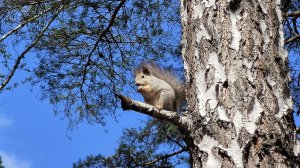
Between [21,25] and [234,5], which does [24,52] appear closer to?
[21,25]

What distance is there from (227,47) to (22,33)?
192 centimetres

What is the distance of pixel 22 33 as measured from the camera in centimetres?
313

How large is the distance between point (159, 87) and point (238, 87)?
942 mm

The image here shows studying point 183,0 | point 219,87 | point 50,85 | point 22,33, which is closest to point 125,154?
point 50,85

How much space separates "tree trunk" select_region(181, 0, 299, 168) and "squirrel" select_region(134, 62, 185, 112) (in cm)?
70

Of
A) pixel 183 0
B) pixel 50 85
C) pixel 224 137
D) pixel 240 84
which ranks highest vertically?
pixel 50 85

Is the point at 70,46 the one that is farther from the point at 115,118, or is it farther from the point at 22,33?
the point at 115,118

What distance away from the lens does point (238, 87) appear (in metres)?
1.44

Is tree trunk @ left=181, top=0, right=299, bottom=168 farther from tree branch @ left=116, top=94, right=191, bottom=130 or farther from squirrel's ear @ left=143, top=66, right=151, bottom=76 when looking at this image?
squirrel's ear @ left=143, top=66, right=151, bottom=76

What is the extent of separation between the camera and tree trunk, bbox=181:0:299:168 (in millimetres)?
1395

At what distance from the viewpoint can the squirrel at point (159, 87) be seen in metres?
2.32

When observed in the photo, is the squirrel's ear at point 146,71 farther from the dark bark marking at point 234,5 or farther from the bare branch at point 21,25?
the dark bark marking at point 234,5

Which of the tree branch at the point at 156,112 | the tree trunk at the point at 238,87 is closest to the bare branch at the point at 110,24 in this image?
the tree trunk at the point at 238,87

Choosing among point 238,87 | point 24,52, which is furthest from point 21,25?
point 238,87
